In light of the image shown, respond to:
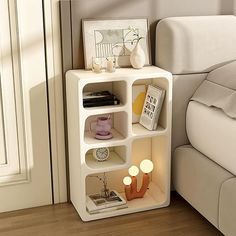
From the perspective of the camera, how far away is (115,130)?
2760 millimetres

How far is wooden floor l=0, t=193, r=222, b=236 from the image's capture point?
97.7 inches

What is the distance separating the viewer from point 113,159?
2.72 metres

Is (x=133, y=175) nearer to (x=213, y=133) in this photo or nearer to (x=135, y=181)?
(x=135, y=181)

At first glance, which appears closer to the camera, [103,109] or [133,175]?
[103,109]

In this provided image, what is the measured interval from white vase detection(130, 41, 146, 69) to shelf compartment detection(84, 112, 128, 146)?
284mm

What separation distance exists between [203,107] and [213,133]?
21cm

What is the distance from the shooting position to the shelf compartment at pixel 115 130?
2549mm

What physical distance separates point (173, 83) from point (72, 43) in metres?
0.61

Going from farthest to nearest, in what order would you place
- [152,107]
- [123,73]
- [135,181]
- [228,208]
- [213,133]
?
[135,181], [152,107], [123,73], [213,133], [228,208]

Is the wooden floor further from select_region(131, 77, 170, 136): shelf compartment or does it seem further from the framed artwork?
the framed artwork

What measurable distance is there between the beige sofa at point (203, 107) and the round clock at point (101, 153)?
15.9 inches

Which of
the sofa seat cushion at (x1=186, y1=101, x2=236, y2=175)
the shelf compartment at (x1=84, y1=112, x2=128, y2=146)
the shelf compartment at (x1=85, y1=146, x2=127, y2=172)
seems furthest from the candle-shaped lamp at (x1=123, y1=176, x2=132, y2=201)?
the sofa seat cushion at (x1=186, y1=101, x2=236, y2=175)

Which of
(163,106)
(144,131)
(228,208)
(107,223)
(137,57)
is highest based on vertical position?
(137,57)

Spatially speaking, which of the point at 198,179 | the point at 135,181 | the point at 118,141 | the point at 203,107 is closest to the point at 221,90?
the point at 203,107
